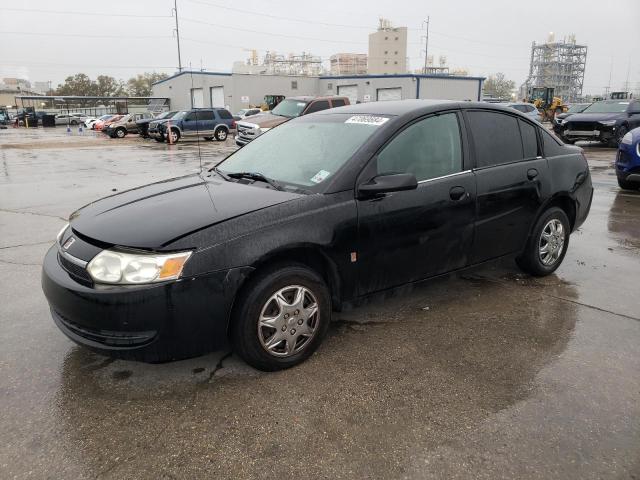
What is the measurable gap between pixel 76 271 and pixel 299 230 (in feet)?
4.22

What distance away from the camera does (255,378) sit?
302 cm

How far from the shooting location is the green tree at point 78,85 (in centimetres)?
9688

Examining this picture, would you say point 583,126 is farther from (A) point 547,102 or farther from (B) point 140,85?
(B) point 140,85

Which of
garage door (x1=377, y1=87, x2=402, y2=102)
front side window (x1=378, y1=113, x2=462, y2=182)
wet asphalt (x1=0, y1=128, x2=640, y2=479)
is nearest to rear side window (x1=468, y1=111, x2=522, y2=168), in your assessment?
front side window (x1=378, y1=113, x2=462, y2=182)

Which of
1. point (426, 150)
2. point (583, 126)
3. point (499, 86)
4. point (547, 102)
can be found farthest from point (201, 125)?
point (499, 86)

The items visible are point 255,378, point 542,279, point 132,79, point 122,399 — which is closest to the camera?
point 122,399

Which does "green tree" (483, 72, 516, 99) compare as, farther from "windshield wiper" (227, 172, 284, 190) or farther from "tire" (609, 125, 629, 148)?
"windshield wiper" (227, 172, 284, 190)

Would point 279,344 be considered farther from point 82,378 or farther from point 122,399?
point 82,378

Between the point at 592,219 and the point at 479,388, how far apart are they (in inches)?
212

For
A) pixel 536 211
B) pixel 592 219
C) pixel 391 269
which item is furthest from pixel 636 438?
pixel 592 219

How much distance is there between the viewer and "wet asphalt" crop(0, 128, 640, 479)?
2318 millimetres

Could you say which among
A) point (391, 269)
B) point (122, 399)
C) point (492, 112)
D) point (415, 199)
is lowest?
point (122, 399)

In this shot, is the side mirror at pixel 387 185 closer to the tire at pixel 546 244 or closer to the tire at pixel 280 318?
the tire at pixel 280 318

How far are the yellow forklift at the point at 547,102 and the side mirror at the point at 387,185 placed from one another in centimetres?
3690
